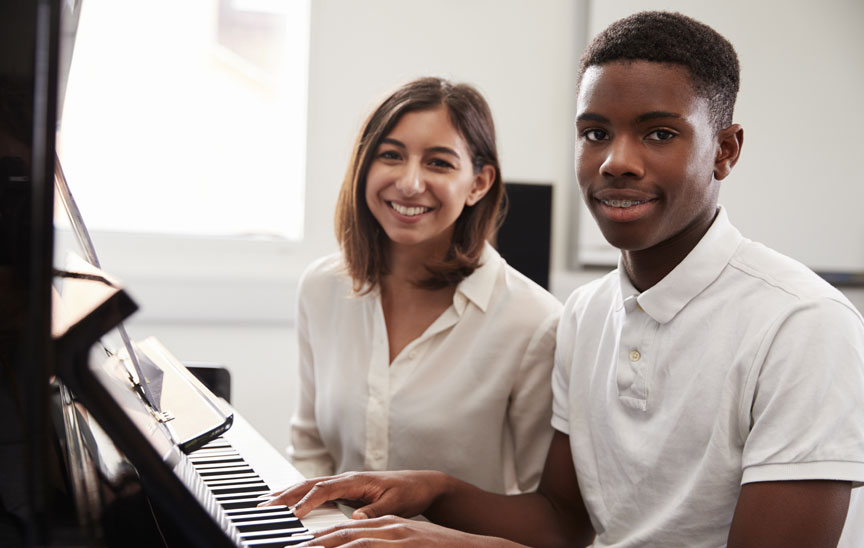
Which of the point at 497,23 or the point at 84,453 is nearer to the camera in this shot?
the point at 84,453

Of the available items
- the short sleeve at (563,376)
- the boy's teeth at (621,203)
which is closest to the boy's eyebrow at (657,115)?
the boy's teeth at (621,203)

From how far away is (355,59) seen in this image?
3.12 meters

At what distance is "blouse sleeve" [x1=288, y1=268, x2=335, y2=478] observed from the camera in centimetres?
183

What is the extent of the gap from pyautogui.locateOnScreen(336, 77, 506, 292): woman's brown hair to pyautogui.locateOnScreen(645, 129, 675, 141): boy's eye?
26.7 inches

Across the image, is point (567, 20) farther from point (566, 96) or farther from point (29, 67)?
point (29, 67)

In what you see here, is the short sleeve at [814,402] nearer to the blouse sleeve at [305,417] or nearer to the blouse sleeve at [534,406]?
the blouse sleeve at [534,406]

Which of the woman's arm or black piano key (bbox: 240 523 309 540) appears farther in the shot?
the woman's arm

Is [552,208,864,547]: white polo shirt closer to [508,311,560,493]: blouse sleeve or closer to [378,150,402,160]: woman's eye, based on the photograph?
[508,311,560,493]: blouse sleeve

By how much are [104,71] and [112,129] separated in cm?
21

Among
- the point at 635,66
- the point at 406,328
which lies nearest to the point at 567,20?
the point at 406,328

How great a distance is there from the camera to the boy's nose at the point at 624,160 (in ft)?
3.51

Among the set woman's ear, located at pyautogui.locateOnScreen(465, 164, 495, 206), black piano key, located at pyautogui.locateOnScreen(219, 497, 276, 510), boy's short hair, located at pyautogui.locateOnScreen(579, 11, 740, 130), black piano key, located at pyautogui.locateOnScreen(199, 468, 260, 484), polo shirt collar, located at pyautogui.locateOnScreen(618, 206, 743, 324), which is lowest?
black piano key, located at pyautogui.locateOnScreen(199, 468, 260, 484)

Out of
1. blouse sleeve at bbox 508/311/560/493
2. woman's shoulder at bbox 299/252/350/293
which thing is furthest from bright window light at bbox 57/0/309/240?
blouse sleeve at bbox 508/311/560/493

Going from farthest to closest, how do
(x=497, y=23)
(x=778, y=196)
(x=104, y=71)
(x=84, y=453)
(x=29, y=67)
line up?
1. (x=778, y=196)
2. (x=497, y=23)
3. (x=104, y=71)
4. (x=84, y=453)
5. (x=29, y=67)
